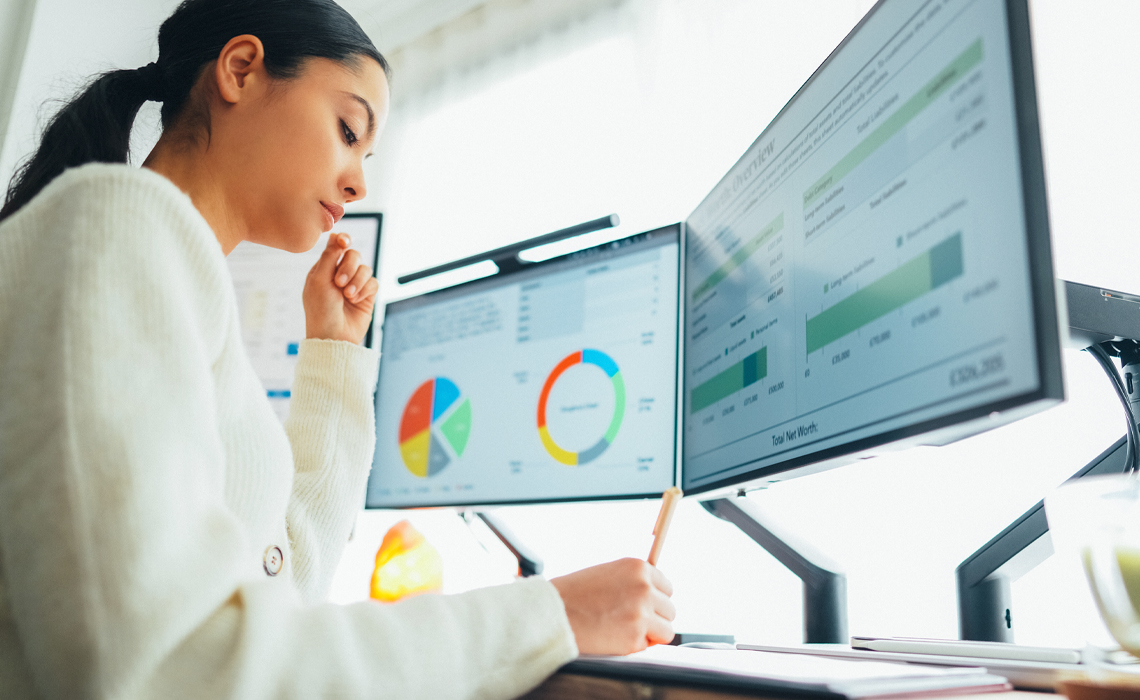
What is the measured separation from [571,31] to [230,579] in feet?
5.88

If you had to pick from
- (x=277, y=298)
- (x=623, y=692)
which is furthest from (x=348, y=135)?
(x=277, y=298)

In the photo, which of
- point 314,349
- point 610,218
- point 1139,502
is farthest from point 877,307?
point 314,349

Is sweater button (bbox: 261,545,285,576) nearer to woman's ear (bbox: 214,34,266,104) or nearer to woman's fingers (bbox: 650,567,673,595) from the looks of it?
woman's fingers (bbox: 650,567,673,595)

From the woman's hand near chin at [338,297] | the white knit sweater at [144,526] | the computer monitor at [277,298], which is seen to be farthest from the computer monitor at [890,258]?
the computer monitor at [277,298]

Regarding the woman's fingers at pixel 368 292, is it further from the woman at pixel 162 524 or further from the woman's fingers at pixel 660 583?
the woman's fingers at pixel 660 583

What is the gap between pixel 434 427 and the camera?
1.39m

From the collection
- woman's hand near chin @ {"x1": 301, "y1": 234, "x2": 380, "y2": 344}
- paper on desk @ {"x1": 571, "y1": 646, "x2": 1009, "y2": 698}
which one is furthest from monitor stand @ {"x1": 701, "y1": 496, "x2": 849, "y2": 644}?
woman's hand near chin @ {"x1": 301, "y1": 234, "x2": 380, "y2": 344}

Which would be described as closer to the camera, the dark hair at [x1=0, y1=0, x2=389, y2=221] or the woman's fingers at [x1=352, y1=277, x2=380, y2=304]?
the dark hair at [x1=0, y1=0, x2=389, y2=221]

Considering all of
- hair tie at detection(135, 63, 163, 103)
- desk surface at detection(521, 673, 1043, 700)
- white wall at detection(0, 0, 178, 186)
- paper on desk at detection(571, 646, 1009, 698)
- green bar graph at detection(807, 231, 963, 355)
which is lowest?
desk surface at detection(521, 673, 1043, 700)

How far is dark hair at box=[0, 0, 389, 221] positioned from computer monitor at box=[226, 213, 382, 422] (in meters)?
0.95

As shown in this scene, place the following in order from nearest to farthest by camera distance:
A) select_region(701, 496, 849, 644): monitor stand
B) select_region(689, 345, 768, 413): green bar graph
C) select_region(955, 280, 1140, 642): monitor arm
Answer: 1. select_region(955, 280, 1140, 642): monitor arm
2. select_region(689, 345, 768, 413): green bar graph
3. select_region(701, 496, 849, 644): monitor stand

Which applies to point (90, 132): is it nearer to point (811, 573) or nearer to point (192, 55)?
point (192, 55)

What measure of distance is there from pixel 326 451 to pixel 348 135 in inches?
16.0

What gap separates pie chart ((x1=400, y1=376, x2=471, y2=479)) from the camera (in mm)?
1348
